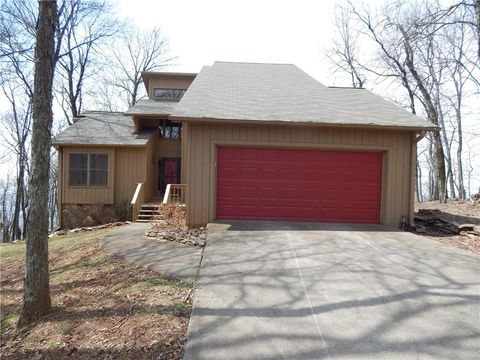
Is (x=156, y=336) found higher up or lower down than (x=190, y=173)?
lower down

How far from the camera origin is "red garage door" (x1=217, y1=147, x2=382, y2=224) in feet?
29.2

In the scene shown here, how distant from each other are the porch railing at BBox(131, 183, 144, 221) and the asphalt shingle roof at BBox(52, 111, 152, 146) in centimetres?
192

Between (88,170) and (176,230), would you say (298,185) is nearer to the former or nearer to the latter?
(176,230)

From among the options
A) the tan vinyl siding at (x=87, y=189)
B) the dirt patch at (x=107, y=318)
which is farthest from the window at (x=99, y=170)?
the dirt patch at (x=107, y=318)

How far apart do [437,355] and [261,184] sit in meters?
6.19

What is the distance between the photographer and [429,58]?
57.4ft

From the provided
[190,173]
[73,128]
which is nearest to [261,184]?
[190,173]

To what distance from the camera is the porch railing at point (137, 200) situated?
12.6 meters

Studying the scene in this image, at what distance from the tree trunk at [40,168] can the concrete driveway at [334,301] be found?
213 centimetres

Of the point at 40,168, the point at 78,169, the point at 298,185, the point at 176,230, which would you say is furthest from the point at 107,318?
the point at 78,169

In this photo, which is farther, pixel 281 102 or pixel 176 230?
pixel 281 102

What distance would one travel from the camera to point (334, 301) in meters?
4.15

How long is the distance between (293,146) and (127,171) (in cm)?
830

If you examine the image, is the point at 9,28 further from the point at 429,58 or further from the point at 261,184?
the point at 429,58
